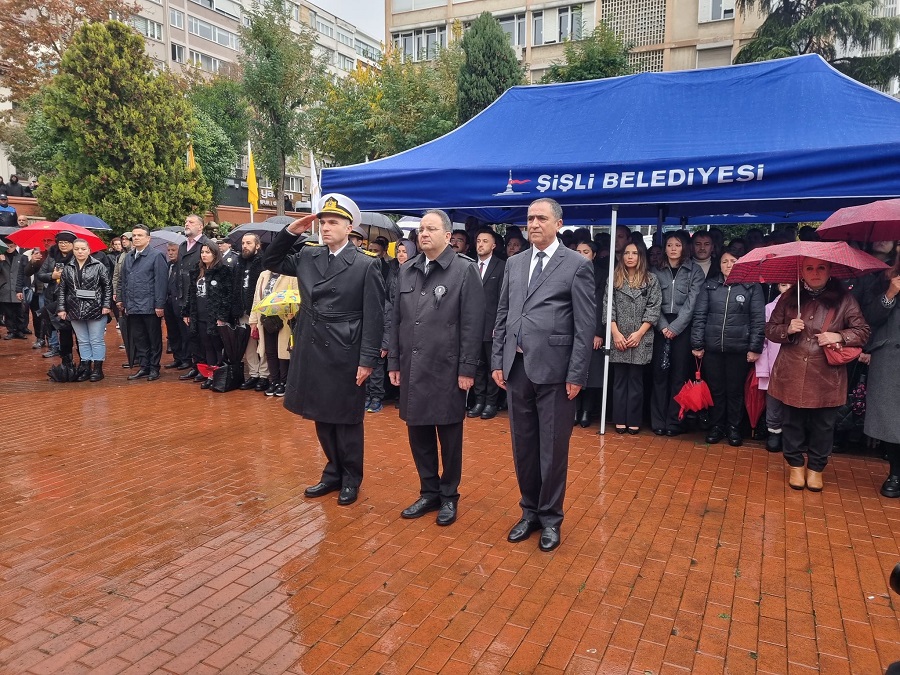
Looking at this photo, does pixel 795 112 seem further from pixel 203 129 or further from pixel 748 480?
pixel 203 129

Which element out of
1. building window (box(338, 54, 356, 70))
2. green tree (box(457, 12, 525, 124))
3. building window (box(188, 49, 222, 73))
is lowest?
green tree (box(457, 12, 525, 124))

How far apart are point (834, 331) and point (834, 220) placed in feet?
2.77

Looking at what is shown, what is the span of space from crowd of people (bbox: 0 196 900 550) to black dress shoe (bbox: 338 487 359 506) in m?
0.02

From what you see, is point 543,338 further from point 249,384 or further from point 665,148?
point 249,384

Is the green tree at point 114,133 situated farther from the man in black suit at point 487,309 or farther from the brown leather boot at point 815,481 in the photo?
the brown leather boot at point 815,481

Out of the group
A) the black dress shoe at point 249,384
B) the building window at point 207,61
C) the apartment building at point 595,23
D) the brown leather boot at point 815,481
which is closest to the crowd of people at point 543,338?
the brown leather boot at point 815,481

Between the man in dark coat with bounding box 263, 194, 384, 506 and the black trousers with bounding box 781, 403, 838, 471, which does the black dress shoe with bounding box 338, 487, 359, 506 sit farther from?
the black trousers with bounding box 781, 403, 838, 471

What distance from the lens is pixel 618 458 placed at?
19.6 feet

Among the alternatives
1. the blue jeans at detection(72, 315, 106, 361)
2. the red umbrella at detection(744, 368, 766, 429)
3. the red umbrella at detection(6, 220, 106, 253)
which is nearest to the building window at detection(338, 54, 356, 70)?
the red umbrella at detection(6, 220, 106, 253)

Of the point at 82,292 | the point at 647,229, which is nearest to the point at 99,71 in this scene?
the point at 82,292

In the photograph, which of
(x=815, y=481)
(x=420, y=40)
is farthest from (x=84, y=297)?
(x=420, y=40)

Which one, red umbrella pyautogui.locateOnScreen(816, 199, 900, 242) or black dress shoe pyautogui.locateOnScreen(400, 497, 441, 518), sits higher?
red umbrella pyautogui.locateOnScreen(816, 199, 900, 242)

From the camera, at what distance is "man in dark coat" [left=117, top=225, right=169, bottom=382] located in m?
9.46

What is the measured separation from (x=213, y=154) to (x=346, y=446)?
26076mm
